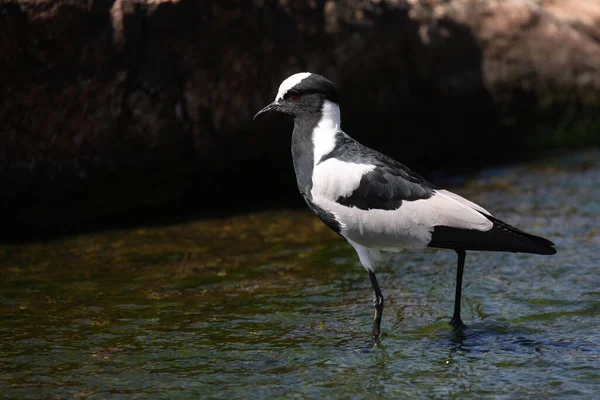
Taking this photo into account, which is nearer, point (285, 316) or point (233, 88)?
point (285, 316)

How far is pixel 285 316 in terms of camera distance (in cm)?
644

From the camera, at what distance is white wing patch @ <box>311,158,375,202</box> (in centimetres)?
587

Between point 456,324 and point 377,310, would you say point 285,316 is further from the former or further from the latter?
point 456,324

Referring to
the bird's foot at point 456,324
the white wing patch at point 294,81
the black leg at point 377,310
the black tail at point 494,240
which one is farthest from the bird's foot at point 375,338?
the white wing patch at point 294,81

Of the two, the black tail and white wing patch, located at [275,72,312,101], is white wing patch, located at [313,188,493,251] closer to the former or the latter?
the black tail

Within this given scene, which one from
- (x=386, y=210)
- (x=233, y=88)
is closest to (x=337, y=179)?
(x=386, y=210)

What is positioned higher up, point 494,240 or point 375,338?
point 494,240

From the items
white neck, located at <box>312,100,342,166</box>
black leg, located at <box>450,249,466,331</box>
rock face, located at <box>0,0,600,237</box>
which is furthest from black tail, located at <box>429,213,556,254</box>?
rock face, located at <box>0,0,600,237</box>

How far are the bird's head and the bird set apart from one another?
28 centimetres

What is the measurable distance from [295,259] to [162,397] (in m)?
2.89

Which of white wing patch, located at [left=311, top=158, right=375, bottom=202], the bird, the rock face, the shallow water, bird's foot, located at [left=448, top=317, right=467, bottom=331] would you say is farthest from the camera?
the rock face

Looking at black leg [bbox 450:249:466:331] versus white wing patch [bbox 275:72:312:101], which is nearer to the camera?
black leg [bbox 450:249:466:331]

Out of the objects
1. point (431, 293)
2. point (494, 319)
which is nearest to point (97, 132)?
point (431, 293)

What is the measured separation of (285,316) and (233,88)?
339 cm
